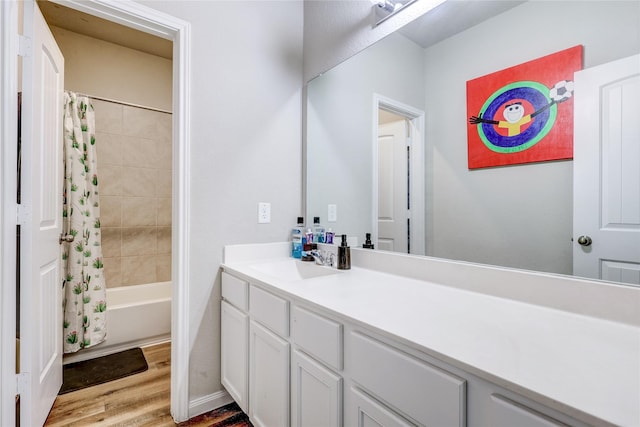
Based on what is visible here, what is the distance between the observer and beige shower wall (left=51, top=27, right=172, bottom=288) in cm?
262

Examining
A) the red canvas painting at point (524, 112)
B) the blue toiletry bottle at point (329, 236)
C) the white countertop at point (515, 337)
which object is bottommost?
the white countertop at point (515, 337)

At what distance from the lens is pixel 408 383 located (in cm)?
69

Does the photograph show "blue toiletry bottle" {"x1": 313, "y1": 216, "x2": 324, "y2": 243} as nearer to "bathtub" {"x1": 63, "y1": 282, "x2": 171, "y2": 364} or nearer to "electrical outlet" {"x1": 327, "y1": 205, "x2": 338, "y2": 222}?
"electrical outlet" {"x1": 327, "y1": 205, "x2": 338, "y2": 222}

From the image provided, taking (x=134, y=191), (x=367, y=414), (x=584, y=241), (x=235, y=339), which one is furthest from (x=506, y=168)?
(x=134, y=191)

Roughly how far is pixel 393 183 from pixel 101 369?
88.5 inches

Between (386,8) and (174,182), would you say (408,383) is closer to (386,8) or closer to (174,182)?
(174,182)

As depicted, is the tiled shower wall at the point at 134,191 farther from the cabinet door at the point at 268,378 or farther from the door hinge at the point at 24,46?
the cabinet door at the point at 268,378

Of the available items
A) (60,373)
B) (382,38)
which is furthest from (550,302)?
(60,373)

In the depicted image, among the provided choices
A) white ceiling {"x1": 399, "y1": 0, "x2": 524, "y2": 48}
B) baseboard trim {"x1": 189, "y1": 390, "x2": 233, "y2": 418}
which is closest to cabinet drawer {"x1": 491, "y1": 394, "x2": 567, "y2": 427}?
white ceiling {"x1": 399, "y1": 0, "x2": 524, "y2": 48}

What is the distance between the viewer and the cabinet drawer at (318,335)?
35.1 inches

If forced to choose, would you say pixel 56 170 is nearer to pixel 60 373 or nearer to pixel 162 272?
pixel 60 373

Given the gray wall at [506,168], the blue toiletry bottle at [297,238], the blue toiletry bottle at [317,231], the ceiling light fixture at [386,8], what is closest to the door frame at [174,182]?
the blue toiletry bottle at [297,238]

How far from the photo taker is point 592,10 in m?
0.86

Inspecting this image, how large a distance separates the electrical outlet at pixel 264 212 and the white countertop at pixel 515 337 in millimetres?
705
